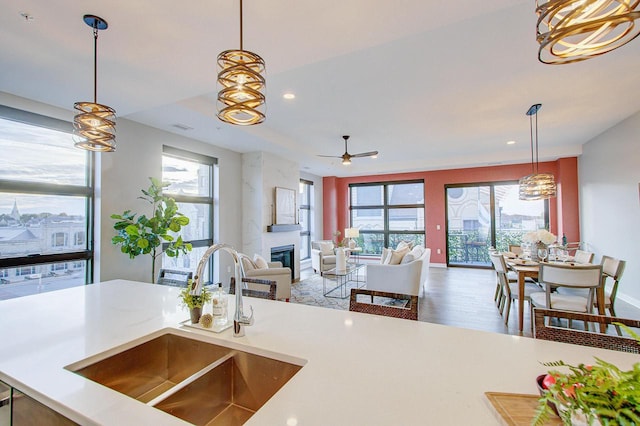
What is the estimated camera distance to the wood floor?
12.5 feet

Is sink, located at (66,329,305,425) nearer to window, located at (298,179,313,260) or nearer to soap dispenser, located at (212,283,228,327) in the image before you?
soap dispenser, located at (212,283,228,327)

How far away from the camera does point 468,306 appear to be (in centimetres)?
462

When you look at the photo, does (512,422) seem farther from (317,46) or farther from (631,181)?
(631,181)

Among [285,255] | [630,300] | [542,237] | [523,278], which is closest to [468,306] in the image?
[523,278]

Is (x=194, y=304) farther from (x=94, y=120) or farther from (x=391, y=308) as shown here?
(x=94, y=120)

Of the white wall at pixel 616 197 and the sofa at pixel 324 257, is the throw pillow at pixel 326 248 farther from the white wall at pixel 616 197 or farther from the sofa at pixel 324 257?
the white wall at pixel 616 197

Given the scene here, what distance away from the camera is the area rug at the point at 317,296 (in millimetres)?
4742

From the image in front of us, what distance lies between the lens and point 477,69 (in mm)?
3111

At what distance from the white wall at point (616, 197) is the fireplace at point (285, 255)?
607cm

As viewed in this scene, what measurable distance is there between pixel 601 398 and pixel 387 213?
872 cm

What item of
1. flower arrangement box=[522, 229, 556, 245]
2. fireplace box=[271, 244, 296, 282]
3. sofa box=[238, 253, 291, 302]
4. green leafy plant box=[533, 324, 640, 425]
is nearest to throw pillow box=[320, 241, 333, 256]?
fireplace box=[271, 244, 296, 282]

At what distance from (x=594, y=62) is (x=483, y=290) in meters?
4.06

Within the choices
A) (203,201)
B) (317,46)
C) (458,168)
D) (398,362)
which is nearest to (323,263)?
(203,201)

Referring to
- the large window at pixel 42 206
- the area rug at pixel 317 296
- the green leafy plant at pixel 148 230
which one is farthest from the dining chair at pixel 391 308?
the large window at pixel 42 206
